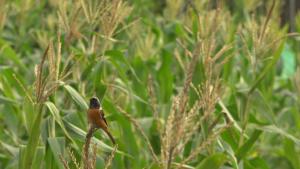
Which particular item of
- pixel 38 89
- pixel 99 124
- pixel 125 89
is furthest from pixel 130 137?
pixel 99 124

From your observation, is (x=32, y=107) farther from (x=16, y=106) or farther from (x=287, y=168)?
(x=287, y=168)

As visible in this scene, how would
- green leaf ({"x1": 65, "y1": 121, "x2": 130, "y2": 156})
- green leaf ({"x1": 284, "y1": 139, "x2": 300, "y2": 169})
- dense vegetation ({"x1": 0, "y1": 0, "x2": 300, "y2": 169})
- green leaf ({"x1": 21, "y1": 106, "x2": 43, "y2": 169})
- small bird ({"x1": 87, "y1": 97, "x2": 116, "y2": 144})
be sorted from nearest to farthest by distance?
small bird ({"x1": 87, "y1": 97, "x2": 116, "y2": 144}) < dense vegetation ({"x1": 0, "y1": 0, "x2": 300, "y2": 169}) < green leaf ({"x1": 21, "y1": 106, "x2": 43, "y2": 169}) < green leaf ({"x1": 65, "y1": 121, "x2": 130, "y2": 156}) < green leaf ({"x1": 284, "y1": 139, "x2": 300, "y2": 169})

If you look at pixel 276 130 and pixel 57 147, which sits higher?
pixel 57 147

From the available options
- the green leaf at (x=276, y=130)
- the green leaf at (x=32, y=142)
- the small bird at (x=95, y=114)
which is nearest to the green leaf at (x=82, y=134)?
the green leaf at (x=32, y=142)

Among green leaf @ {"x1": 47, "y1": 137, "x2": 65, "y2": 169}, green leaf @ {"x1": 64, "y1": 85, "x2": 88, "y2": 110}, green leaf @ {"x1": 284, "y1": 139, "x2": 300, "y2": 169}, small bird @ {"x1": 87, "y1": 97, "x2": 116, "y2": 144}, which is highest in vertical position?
small bird @ {"x1": 87, "y1": 97, "x2": 116, "y2": 144}

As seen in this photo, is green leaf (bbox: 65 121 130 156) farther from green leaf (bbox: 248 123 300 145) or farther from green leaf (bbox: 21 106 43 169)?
green leaf (bbox: 248 123 300 145)

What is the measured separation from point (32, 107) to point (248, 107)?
99 cm

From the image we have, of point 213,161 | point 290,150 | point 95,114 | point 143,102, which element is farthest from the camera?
point 143,102

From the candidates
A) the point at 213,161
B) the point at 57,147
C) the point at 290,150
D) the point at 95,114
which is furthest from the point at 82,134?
the point at 290,150

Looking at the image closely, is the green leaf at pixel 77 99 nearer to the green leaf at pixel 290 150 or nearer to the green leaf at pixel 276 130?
the green leaf at pixel 276 130

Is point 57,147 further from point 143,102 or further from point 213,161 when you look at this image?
point 143,102

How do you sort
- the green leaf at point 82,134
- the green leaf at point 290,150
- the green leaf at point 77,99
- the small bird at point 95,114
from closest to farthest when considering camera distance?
the small bird at point 95,114, the green leaf at point 82,134, the green leaf at point 77,99, the green leaf at point 290,150

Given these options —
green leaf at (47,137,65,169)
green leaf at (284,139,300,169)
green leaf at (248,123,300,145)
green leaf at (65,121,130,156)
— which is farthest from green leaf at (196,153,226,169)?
green leaf at (284,139,300,169)

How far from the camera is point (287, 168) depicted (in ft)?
10.8
